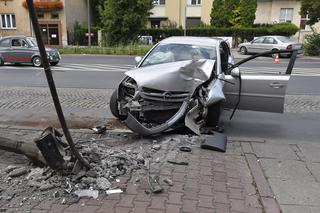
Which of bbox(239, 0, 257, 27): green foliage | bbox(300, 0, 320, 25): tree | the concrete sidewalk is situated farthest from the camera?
bbox(239, 0, 257, 27): green foliage

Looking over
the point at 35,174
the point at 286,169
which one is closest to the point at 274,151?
the point at 286,169

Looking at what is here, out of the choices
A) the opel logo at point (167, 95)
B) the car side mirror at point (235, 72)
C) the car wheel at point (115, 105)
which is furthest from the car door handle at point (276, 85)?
the car wheel at point (115, 105)

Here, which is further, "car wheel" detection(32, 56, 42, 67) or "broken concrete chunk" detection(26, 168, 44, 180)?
"car wheel" detection(32, 56, 42, 67)

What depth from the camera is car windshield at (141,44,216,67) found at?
25.7 ft

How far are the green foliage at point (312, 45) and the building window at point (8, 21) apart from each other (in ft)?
97.4

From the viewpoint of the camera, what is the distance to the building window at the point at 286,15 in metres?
42.5

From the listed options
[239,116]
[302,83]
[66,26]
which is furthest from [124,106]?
[66,26]

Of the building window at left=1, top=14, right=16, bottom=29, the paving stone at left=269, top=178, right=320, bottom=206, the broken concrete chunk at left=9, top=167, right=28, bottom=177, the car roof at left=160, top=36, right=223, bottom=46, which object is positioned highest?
the building window at left=1, top=14, right=16, bottom=29

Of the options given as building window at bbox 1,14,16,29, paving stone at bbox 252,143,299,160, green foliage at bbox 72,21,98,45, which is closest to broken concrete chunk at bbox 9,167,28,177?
paving stone at bbox 252,143,299,160

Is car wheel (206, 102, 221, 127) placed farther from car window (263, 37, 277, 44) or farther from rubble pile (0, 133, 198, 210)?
car window (263, 37, 277, 44)

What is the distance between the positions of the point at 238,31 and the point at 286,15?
8.00m

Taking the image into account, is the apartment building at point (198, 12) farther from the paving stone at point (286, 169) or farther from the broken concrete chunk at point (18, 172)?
the broken concrete chunk at point (18, 172)

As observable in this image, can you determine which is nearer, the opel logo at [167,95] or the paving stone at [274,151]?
the paving stone at [274,151]

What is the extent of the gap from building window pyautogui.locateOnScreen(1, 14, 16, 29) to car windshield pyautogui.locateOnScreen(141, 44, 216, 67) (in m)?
37.0
